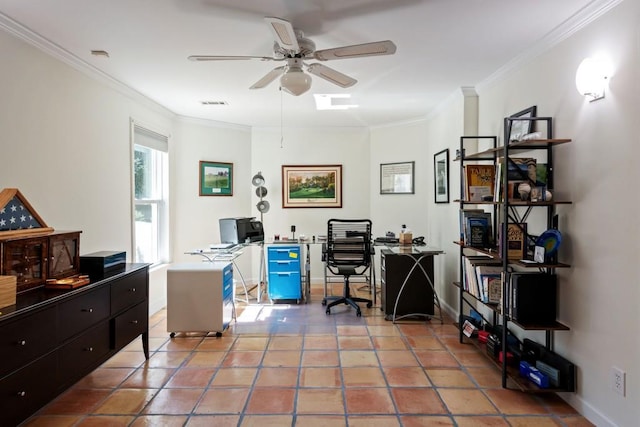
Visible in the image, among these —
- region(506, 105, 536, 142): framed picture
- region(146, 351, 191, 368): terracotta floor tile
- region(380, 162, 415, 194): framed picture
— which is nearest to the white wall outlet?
region(506, 105, 536, 142): framed picture

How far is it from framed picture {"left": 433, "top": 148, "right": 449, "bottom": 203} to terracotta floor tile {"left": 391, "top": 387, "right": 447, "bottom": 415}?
95.1 inches

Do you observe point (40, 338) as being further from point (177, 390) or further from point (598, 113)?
point (598, 113)

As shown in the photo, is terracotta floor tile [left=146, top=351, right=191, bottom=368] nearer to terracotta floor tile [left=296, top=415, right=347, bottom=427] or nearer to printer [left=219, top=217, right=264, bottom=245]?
terracotta floor tile [left=296, top=415, right=347, bottom=427]

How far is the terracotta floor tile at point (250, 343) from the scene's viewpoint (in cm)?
340

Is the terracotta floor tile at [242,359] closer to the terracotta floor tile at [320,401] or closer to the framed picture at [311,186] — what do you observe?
the terracotta floor tile at [320,401]

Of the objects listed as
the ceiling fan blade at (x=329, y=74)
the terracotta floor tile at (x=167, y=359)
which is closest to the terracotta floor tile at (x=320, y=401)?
the terracotta floor tile at (x=167, y=359)

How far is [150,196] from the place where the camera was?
470 centimetres

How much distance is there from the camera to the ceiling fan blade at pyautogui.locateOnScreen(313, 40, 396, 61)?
2.20 metres

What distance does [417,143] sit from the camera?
541 cm

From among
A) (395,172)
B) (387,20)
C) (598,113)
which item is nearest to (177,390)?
(387,20)

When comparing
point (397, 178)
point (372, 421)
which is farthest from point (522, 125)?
point (397, 178)

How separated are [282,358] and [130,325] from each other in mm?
1206

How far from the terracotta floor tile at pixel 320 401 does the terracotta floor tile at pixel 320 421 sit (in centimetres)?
5

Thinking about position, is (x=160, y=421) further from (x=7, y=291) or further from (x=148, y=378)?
(x=7, y=291)
